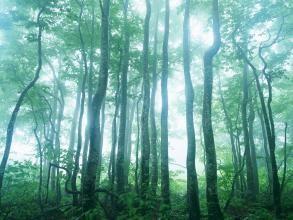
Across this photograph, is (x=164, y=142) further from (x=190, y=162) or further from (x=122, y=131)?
(x=190, y=162)

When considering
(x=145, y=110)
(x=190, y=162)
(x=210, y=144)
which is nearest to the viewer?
(x=210, y=144)

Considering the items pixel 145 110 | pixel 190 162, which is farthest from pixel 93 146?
pixel 145 110

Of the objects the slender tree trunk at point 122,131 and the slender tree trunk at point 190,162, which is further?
the slender tree trunk at point 122,131

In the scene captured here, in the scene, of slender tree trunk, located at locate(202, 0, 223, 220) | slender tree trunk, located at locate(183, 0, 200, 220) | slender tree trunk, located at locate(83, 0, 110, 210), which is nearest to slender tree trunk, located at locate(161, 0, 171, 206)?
slender tree trunk, located at locate(183, 0, 200, 220)

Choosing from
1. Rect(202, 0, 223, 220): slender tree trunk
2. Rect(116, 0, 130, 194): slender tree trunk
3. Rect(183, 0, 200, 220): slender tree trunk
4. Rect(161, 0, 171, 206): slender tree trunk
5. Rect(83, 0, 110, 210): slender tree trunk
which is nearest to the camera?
Rect(83, 0, 110, 210): slender tree trunk

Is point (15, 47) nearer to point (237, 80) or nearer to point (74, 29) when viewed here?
point (74, 29)

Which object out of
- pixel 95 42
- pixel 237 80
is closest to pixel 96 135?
pixel 95 42

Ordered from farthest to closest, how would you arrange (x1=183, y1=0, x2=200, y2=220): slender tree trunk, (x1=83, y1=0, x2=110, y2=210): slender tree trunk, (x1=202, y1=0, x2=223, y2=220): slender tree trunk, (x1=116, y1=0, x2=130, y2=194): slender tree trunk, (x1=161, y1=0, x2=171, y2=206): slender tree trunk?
(x1=116, y1=0, x2=130, y2=194): slender tree trunk < (x1=161, y1=0, x2=171, y2=206): slender tree trunk < (x1=183, y1=0, x2=200, y2=220): slender tree trunk < (x1=202, y1=0, x2=223, y2=220): slender tree trunk < (x1=83, y1=0, x2=110, y2=210): slender tree trunk

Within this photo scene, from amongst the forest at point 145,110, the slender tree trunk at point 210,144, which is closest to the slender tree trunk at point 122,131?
the forest at point 145,110

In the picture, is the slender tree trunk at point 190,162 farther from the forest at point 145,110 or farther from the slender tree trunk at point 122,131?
the slender tree trunk at point 122,131

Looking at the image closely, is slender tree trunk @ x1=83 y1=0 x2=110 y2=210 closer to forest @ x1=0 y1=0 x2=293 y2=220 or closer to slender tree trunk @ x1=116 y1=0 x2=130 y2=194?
forest @ x1=0 y1=0 x2=293 y2=220

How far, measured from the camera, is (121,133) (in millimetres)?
14188

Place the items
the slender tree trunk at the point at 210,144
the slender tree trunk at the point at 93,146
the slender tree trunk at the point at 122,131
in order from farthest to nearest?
the slender tree trunk at the point at 122,131 → the slender tree trunk at the point at 210,144 → the slender tree trunk at the point at 93,146

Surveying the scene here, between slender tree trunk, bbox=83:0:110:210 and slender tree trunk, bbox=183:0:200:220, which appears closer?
slender tree trunk, bbox=83:0:110:210
